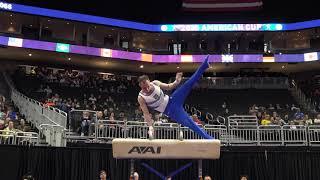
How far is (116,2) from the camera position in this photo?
33.3 m

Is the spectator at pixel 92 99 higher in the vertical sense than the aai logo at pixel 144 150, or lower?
higher

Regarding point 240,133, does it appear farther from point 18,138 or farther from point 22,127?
point 22,127

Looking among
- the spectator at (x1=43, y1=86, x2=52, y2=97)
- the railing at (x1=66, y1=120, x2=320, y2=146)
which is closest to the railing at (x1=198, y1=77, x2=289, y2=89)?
the spectator at (x1=43, y1=86, x2=52, y2=97)

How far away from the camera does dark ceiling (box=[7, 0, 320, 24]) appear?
101 ft

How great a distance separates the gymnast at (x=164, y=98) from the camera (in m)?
8.48

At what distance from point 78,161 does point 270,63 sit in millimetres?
20379

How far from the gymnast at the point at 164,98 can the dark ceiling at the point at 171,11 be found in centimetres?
2229

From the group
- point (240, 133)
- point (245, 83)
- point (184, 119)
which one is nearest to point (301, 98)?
point (245, 83)

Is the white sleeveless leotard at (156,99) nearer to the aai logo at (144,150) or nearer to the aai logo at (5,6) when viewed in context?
the aai logo at (144,150)

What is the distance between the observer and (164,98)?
28.5ft

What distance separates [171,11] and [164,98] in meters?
25.7

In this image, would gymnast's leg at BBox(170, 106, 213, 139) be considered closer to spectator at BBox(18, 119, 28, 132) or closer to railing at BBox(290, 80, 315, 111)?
spectator at BBox(18, 119, 28, 132)

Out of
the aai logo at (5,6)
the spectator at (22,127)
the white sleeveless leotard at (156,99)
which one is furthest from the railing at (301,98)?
the aai logo at (5,6)

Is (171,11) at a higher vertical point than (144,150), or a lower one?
higher
